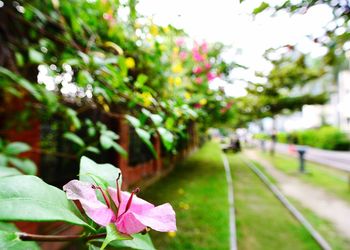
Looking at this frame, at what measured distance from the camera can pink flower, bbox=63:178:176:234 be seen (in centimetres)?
47

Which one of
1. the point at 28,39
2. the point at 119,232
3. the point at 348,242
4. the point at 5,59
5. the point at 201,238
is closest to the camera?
the point at 119,232

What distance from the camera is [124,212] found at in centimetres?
49

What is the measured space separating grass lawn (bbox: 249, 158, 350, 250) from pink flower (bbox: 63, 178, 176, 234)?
5.00m

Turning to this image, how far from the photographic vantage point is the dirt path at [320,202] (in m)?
5.80

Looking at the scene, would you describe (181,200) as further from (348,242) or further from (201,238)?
(348,242)

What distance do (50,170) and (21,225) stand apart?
976 mm

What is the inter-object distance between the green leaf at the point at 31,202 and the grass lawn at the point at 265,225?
4.32 meters

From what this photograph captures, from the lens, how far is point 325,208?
264 inches

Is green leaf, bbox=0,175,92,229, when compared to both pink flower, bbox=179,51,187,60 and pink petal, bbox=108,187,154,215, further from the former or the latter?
pink flower, bbox=179,51,187,60

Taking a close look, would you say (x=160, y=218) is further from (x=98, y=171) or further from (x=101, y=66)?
(x=101, y=66)

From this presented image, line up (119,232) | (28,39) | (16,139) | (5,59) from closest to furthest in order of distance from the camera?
(119,232) < (5,59) < (16,139) < (28,39)

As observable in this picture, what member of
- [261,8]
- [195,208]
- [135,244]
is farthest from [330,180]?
[135,244]

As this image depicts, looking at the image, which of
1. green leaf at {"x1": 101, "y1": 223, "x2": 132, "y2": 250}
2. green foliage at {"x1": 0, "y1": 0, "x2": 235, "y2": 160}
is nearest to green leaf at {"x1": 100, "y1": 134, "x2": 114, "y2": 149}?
green foliage at {"x1": 0, "y1": 0, "x2": 235, "y2": 160}

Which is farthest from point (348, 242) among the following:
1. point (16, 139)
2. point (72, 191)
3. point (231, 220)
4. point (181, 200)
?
point (72, 191)
